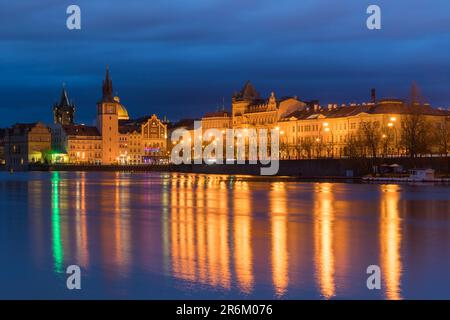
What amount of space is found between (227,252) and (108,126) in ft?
497

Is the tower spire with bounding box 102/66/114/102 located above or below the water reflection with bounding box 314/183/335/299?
above

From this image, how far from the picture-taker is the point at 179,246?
2272 cm

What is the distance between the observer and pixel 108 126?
170 metres

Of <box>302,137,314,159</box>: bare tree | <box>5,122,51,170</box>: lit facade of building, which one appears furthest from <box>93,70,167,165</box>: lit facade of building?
<box>302,137,314,159</box>: bare tree

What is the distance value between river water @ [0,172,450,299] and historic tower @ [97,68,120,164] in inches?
5236

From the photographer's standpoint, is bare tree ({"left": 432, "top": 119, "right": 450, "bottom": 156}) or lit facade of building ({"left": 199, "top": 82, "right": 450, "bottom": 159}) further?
lit facade of building ({"left": 199, "top": 82, "right": 450, "bottom": 159})

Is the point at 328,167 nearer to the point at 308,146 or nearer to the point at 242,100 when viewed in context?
the point at 308,146

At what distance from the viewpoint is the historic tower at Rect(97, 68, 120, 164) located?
169250mm

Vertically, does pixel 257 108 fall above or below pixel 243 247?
above

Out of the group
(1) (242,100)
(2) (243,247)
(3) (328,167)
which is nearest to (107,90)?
(1) (242,100)

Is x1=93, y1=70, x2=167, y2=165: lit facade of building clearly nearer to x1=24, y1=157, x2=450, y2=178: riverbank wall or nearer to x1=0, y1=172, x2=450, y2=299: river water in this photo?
x1=24, y1=157, x2=450, y2=178: riverbank wall

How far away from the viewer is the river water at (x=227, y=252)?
54.4 ft
